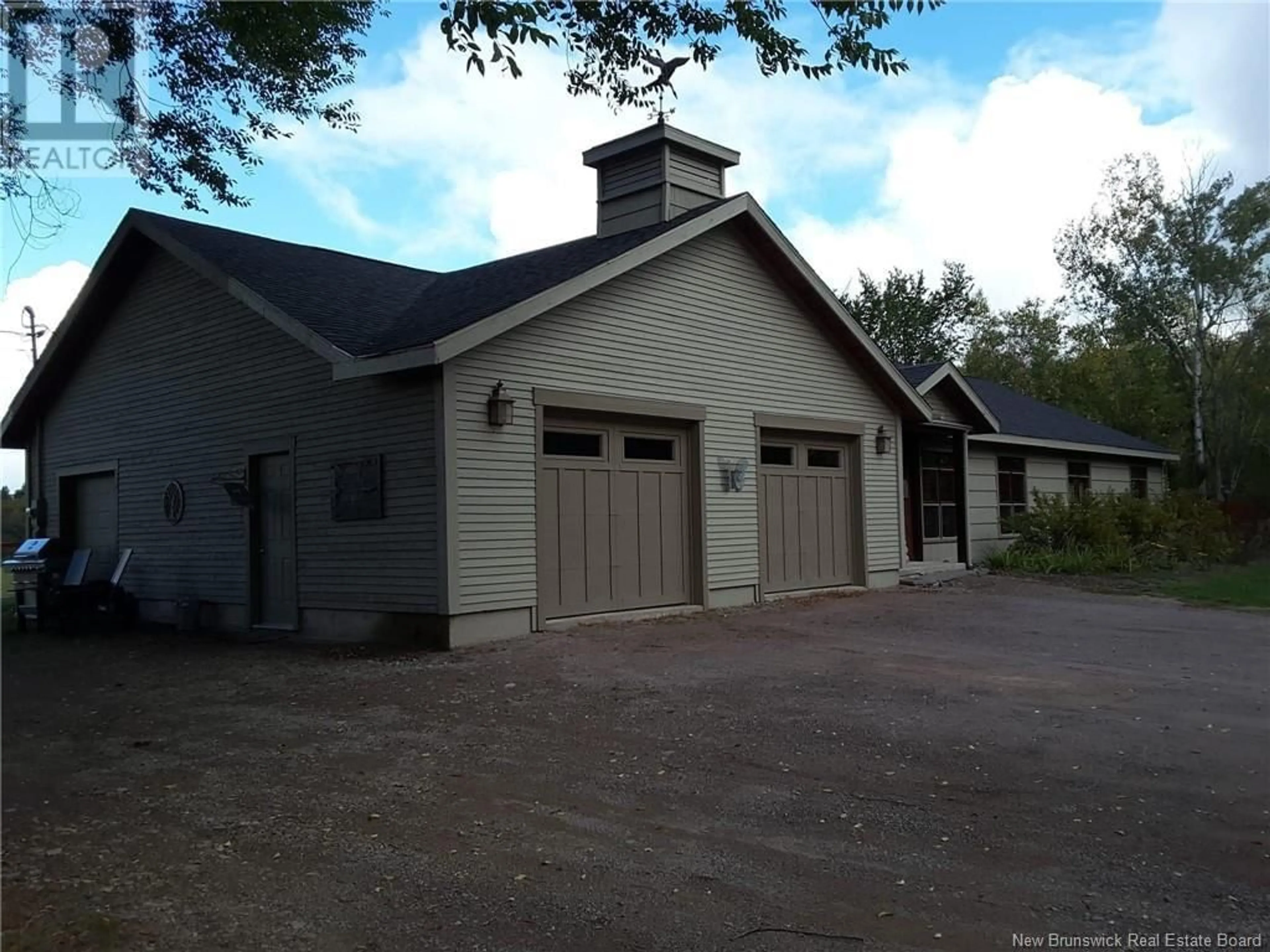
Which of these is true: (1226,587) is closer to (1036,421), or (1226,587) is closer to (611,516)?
(1036,421)

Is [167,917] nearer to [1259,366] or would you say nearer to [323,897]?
[323,897]

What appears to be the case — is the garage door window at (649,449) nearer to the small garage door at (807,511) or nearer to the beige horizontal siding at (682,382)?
the beige horizontal siding at (682,382)

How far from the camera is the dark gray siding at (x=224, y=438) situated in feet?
32.9

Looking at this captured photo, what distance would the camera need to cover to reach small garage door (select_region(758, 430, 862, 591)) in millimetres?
13812

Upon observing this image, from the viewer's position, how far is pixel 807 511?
14469 mm

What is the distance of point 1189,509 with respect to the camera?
20328 millimetres

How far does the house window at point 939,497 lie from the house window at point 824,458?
3854mm

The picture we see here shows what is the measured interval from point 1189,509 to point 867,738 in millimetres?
17340

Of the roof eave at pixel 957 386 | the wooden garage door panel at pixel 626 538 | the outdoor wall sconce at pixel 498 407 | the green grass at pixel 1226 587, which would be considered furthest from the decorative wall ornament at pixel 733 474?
the green grass at pixel 1226 587

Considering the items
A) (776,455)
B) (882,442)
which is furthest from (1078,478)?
(776,455)

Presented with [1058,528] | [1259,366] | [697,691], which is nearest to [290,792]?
[697,691]

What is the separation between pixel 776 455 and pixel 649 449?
275 cm

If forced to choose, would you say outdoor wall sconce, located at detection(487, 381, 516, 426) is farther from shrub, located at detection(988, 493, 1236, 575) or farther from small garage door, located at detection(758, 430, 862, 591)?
shrub, located at detection(988, 493, 1236, 575)

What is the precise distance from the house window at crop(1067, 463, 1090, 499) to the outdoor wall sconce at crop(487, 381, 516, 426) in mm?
15659
